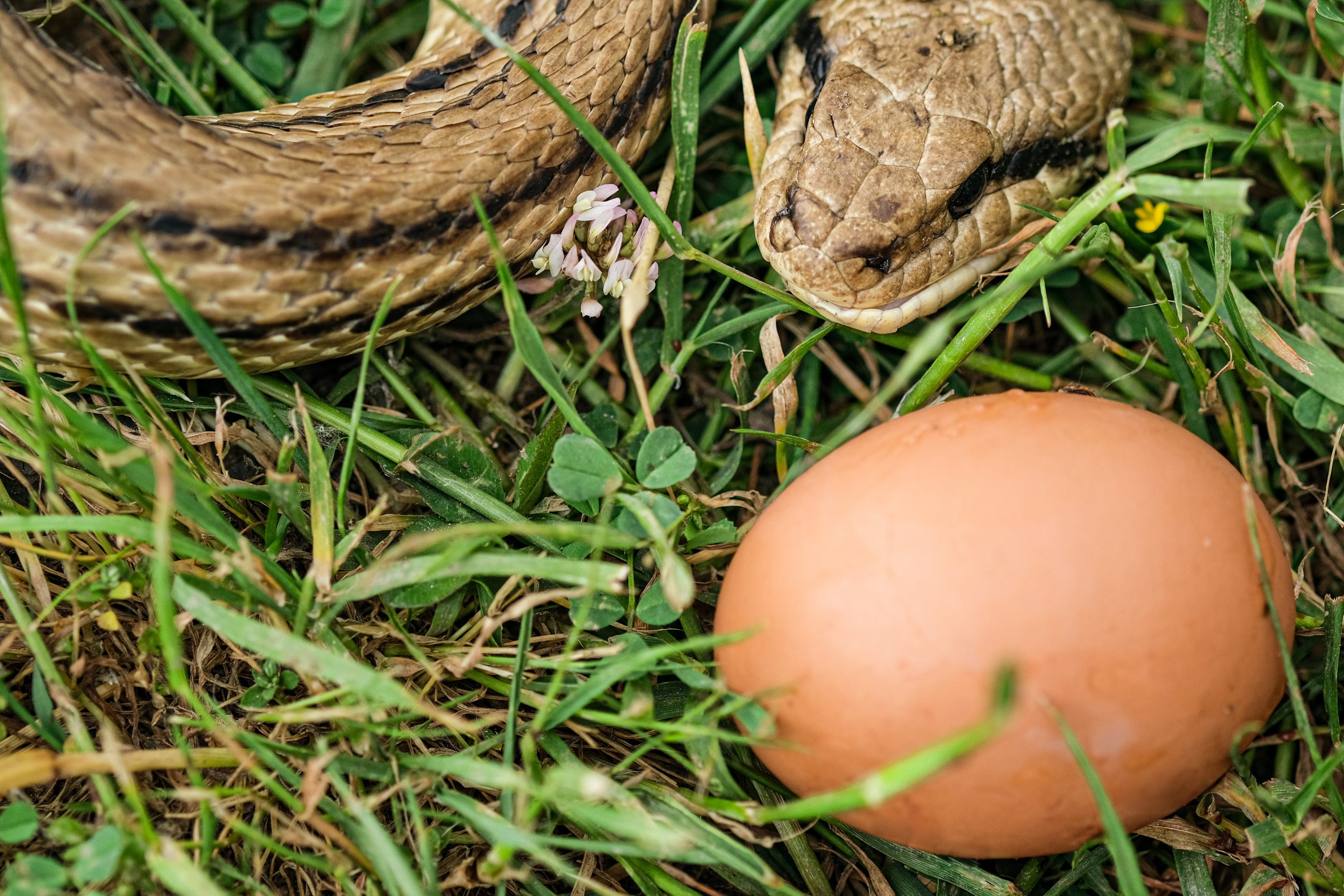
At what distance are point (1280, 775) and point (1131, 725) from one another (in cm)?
103

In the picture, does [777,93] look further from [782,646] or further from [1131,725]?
[1131,725]

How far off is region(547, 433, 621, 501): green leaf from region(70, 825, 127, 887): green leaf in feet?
3.19

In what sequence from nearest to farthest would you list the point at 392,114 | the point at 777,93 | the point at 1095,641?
the point at 1095,641 → the point at 392,114 → the point at 777,93

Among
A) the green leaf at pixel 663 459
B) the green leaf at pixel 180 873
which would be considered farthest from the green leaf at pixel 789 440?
the green leaf at pixel 180 873

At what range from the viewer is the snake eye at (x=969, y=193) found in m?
2.12

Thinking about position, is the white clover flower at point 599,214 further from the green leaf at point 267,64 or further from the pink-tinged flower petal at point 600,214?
the green leaf at point 267,64

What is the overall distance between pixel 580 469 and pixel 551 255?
0.49 metres

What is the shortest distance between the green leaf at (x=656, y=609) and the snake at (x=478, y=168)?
2.41ft

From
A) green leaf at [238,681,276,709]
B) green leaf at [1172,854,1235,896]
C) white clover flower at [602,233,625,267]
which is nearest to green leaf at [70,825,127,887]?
green leaf at [238,681,276,709]

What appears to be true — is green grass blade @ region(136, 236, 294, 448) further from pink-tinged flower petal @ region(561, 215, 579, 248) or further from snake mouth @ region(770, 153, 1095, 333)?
snake mouth @ region(770, 153, 1095, 333)

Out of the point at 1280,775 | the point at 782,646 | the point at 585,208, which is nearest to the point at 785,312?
the point at 585,208

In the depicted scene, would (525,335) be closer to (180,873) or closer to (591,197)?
(591,197)

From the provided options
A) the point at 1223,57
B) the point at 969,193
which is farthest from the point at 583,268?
the point at 1223,57

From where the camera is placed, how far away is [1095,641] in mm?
1447
